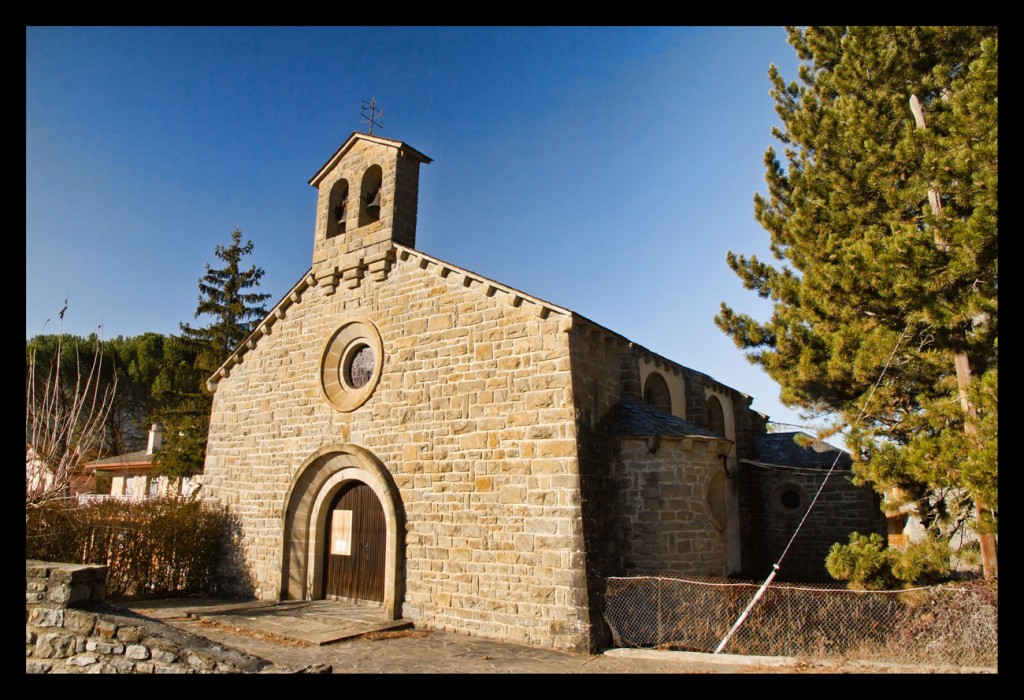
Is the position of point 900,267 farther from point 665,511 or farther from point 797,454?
point 797,454

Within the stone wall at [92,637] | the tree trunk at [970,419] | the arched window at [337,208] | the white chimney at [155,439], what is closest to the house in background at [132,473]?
the white chimney at [155,439]

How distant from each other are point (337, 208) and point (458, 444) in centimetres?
673

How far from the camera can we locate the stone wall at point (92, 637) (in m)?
6.52

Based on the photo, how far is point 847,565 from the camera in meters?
9.37

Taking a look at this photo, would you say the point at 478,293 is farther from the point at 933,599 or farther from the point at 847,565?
the point at 933,599

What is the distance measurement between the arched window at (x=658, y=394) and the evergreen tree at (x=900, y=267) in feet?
7.93

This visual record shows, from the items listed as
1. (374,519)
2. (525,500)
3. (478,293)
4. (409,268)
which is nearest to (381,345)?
(409,268)

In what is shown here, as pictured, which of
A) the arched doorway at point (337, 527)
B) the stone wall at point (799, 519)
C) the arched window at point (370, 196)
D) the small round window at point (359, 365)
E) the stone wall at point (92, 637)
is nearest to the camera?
the stone wall at point (92, 637)

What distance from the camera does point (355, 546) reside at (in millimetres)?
12234

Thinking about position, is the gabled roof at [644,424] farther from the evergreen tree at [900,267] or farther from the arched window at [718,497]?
the evergreen tree at [900,267]

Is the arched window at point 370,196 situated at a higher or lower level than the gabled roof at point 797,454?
higher

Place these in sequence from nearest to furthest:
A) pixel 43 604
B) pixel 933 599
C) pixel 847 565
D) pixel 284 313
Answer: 1. pixel 43 604
2. pixel 933 599
3. pixel 847 565
4. pixel 284 313

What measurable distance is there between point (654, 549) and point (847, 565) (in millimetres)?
2769

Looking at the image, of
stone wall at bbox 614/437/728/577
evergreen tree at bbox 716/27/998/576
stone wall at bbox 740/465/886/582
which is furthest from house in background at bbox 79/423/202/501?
evergreen tree at bbox 716/27/998/576
